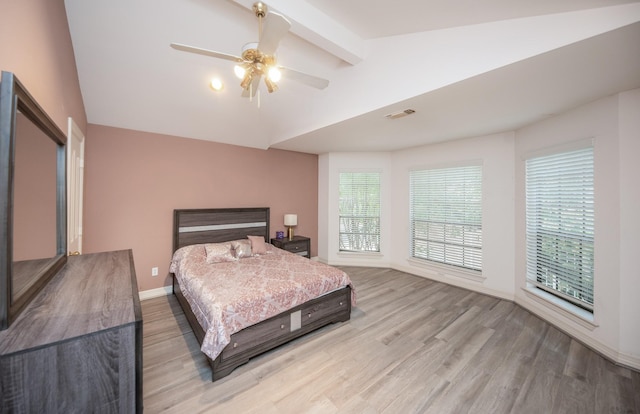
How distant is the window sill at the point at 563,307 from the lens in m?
2.46

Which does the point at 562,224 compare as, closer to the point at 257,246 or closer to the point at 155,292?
the point at 257,246

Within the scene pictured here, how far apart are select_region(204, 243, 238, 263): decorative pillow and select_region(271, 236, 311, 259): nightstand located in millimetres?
1068

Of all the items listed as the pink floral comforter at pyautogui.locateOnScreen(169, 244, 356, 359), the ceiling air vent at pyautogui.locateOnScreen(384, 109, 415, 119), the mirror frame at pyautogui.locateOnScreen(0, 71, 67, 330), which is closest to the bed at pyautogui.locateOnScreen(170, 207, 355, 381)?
the pink floral comforter at pyautogui.locateOnScreen(169, 244, 356, 359)

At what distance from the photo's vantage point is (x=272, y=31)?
1474 mm

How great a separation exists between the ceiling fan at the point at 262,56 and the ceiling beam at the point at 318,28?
15cm

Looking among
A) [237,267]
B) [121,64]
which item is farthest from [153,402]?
[121,64]

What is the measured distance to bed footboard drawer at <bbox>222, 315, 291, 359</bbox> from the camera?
207 cm

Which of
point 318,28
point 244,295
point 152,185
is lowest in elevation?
point 244,295

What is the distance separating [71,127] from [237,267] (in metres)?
2.06

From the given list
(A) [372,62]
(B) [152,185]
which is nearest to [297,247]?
(B) [152,185]

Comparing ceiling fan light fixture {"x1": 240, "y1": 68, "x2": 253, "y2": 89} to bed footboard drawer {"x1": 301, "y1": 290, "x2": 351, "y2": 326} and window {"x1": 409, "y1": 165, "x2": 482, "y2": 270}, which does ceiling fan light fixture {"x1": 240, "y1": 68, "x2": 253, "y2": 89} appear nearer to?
bed footboard drawer {"x1": 301, "y1": 290, "x2": 351, "y2": 326}

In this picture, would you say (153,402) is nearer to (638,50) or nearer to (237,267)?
(237,267)

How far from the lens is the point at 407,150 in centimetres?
471

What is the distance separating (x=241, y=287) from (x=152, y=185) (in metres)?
2.24
